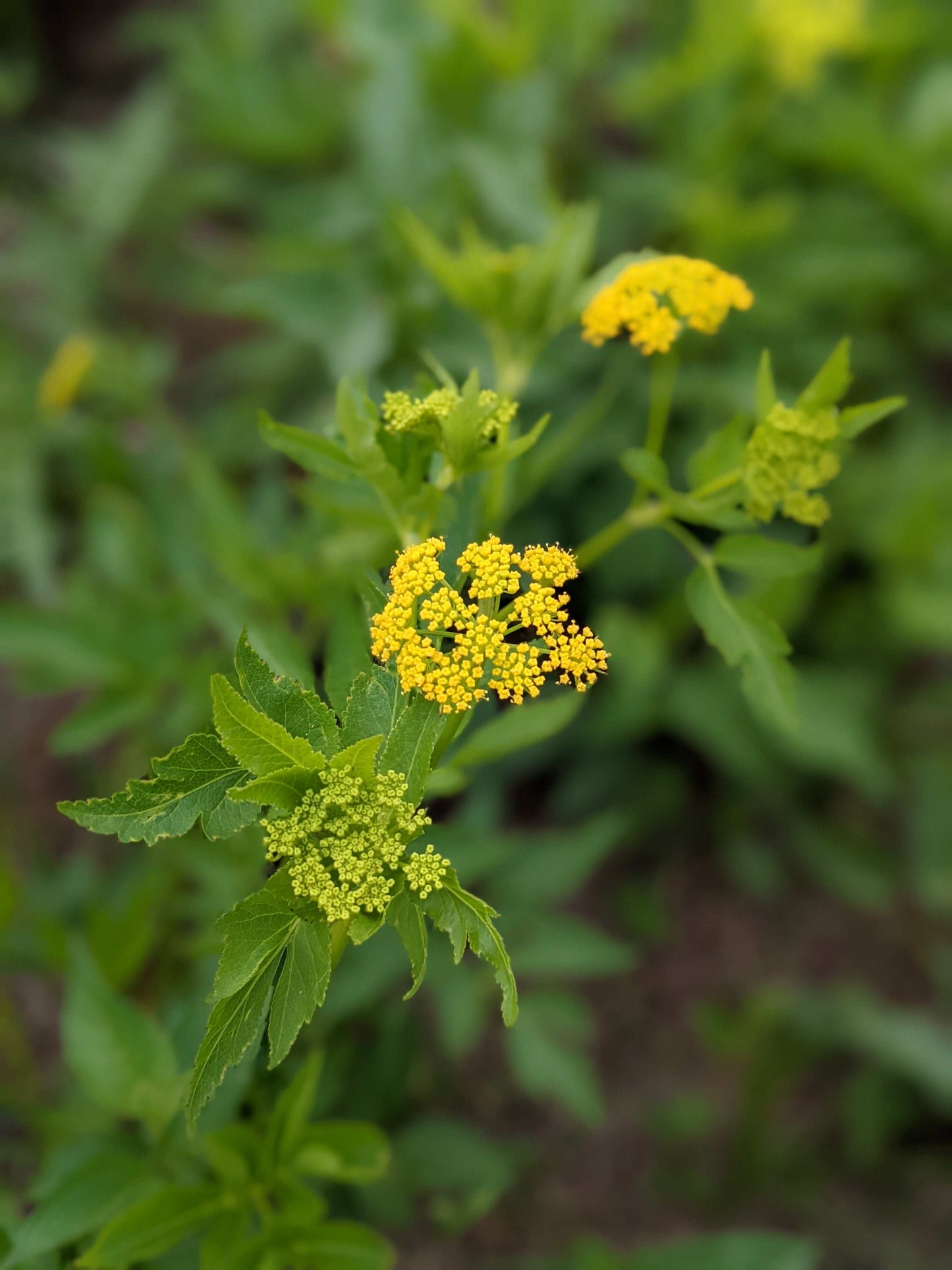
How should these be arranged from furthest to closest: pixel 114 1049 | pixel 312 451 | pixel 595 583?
1. pixel 595 583
2. pixel 114 1049
3. pixel 312 451

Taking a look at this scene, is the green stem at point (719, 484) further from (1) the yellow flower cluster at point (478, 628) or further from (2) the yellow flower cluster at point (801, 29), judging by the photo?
(2) the yellow flower cluster at point (801, 29)

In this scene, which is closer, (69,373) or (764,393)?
(764,393)

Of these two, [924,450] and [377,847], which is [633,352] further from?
[377,847]

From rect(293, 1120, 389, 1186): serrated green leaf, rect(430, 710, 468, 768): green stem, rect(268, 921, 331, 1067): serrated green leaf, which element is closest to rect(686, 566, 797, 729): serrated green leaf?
rect(430, 710, 468, 768): green stem

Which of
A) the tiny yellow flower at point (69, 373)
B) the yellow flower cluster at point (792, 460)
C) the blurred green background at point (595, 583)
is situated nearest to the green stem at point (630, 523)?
the yellow flower cluster at point (792, 460)

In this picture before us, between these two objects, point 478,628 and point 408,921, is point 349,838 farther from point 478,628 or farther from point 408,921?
point 478,628

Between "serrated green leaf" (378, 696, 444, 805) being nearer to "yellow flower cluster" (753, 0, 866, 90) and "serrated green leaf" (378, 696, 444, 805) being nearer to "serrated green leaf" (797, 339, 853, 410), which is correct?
"serrated green leaf" (797, 339, 853, 410)

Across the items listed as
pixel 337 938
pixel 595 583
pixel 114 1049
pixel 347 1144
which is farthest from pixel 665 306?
pixel 595 583
